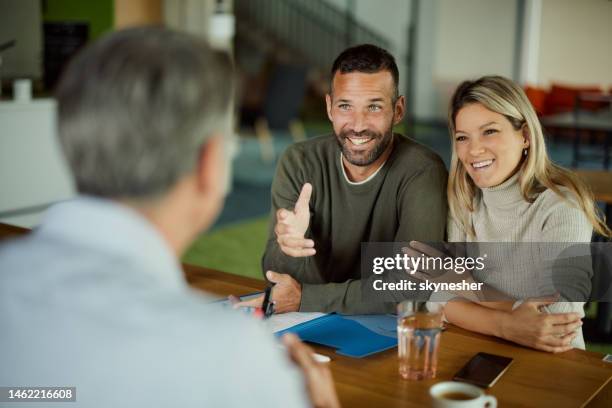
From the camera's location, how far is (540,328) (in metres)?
1.51

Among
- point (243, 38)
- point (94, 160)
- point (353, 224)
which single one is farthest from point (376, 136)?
point (243, 38)

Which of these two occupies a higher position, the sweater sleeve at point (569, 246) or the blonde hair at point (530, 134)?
the blonde hair at point (530, 134)

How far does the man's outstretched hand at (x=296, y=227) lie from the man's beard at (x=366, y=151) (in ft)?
0.71

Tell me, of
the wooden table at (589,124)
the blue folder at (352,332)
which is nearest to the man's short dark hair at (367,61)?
the blue folder at (352,332)

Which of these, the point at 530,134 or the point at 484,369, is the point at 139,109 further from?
the point at 530,134

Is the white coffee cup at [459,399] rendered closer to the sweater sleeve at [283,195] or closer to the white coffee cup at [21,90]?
the sweater sleeve at [283,195]

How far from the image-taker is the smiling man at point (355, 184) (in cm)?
207

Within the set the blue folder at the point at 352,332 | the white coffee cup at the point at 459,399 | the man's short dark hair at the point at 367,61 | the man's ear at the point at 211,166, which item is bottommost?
the blue folder at the point at 352,332

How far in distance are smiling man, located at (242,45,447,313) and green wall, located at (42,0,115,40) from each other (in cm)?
408

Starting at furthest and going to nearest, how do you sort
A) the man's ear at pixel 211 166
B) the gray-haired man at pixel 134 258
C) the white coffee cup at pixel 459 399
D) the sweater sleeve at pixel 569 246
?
the sweater sleeve at pixel 569 246 → the white coffee cup at pixel 459 399 → the man's ear at pixel 211 166 → the gray-haired man at pixel 134 258

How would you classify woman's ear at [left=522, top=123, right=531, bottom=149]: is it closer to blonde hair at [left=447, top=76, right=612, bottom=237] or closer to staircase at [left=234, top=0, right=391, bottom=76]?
blonde hair at [left=447, top=76, right=612, bottom=237]

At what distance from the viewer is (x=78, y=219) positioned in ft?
2.63

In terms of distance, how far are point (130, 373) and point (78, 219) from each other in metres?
0.18

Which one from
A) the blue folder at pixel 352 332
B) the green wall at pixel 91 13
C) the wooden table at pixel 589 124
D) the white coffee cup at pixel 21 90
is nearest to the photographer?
the blue folder at pixel 352 332
